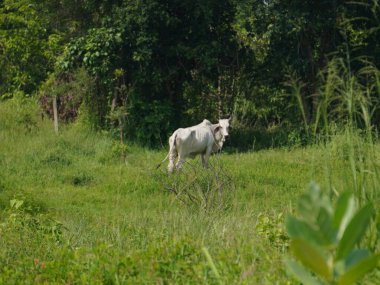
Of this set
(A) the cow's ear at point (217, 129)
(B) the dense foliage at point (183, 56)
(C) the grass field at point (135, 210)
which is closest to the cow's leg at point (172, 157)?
(C) the grass field at point (135, 210)

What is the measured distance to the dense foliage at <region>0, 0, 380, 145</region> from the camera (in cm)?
1355

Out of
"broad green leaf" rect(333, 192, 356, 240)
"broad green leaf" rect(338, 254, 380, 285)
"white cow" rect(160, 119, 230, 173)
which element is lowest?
"white cow" rect(160, 119, 230, 173)

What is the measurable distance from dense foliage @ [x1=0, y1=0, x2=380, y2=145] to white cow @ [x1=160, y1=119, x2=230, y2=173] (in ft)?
5.40

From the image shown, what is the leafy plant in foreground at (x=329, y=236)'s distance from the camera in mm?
1202

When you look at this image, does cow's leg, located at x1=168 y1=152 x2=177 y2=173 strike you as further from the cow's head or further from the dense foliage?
the dense foliage

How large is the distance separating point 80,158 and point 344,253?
37.3 ft

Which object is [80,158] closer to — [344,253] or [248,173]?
[248,173]

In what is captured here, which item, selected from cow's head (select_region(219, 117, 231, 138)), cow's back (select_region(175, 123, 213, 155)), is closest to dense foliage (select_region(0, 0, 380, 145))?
cow's head (select_region(219, 117, 231, 138))

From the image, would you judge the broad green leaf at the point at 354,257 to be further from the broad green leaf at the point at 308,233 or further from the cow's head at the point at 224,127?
the cow's head at the point at 224,127

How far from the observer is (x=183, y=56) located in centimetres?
1448

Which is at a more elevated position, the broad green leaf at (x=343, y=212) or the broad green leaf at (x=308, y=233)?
the broad green leaf at (x=343, y=212)

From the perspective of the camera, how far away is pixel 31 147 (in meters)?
12.9

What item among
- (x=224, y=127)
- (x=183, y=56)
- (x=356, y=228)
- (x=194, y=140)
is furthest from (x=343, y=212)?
(x=183, y=56)

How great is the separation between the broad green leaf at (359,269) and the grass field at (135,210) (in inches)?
10.8
